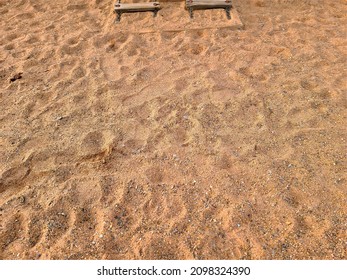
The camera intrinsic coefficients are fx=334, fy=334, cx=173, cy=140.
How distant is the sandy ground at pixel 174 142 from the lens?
2.18 metres

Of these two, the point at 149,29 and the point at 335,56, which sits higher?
the point at 149,29

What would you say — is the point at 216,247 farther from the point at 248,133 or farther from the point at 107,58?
the point at 107,58

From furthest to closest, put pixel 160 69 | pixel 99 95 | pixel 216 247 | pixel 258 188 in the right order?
pixel 160 69, pixel 99 95, pixel 258 188, pixel 216 247

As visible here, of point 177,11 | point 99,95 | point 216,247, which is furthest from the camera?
point 177,11

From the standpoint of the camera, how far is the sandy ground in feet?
7.15

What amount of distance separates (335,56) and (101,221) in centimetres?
318

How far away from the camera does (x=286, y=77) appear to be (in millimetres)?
3518

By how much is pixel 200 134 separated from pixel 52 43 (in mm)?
2482

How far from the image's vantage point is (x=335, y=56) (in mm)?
3809

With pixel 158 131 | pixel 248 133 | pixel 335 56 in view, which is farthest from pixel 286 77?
pixel 158 131

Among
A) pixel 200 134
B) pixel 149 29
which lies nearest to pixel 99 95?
pixel 200 134

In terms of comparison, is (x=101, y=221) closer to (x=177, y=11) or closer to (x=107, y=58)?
(x=107, y=58)

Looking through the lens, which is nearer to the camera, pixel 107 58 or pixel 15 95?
pixel 15 95

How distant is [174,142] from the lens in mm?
2811
